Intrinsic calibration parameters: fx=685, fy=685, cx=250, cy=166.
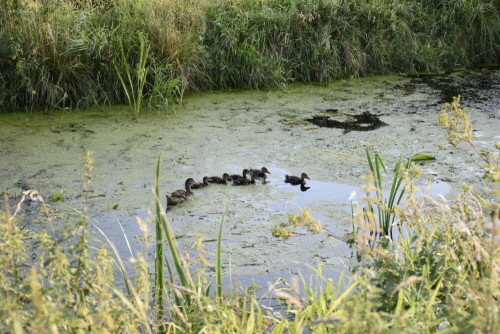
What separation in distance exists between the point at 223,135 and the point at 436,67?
2.86m

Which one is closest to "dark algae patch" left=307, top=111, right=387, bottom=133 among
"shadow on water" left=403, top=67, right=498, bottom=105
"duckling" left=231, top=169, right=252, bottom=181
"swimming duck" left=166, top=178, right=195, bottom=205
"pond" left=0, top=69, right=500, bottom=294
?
"pond" left=0, top=69, right=500, bottom=294

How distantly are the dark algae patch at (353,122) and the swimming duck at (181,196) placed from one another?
1.60m

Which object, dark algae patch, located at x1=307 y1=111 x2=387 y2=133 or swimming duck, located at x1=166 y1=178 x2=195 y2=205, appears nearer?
swimming duck, located at x1=166 y1=178 x2=195 y2=205

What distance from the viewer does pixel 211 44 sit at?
241 inches

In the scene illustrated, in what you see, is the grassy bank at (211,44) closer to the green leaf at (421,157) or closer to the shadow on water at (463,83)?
the shadow on water at (463,83)

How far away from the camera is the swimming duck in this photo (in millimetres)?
3707

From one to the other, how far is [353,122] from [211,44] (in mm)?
1615

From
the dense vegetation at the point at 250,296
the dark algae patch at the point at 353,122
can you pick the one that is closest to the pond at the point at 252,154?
the dark algae patch at the point at 353,122

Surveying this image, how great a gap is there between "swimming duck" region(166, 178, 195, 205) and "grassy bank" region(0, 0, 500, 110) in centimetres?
149

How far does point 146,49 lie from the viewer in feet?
18.5

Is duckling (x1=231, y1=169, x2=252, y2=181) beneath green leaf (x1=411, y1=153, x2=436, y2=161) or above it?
above

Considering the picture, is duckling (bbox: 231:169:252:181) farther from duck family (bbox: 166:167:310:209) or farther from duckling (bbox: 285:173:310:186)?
duckling (bbox: 285:173:310:186)

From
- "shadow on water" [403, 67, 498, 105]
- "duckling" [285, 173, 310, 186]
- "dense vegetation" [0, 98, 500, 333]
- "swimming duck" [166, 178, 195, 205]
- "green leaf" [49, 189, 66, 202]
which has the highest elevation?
"dense vegetation" [0, 98, 500, 333]

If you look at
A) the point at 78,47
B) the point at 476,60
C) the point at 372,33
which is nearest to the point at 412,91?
the point at 372,33
